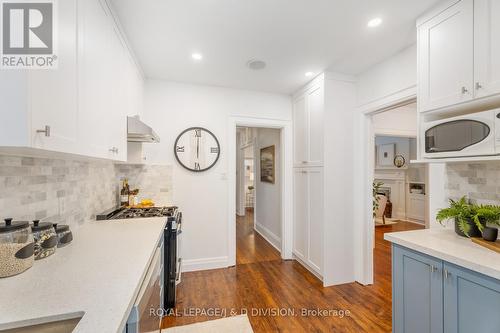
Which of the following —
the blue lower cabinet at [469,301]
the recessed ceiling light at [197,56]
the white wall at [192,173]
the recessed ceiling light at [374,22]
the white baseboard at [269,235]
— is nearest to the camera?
the blue lower cabinet at [469,301]

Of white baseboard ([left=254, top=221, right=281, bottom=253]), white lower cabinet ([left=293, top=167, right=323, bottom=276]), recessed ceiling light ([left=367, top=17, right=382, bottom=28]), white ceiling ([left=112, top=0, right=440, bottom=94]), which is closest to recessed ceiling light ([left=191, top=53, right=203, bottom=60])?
white ceiling ([left=112, top=0, right=440, bottom=94])

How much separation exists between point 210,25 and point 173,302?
8.20 feet

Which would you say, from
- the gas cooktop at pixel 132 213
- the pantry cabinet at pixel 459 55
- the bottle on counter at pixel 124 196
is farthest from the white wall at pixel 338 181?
the bottle on counter at pixel 124 196

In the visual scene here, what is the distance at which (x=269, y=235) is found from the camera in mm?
4133

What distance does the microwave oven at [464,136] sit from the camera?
124 cm

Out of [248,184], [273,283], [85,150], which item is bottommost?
[273,283]

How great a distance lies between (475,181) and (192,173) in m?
2.78

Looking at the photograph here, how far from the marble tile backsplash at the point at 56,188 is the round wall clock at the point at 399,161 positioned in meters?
6.39

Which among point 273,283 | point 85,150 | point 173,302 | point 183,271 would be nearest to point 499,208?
point 273,283

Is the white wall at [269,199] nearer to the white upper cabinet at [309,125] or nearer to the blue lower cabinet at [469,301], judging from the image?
the white upper cabinet at [309,125]

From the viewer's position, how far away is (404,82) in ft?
A: 6.88

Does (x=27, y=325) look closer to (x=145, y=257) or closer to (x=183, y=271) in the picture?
(x=145, y=257)

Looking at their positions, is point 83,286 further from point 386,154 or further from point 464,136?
point 386,154

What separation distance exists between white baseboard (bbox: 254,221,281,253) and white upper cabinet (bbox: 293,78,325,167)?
144 centimetres
